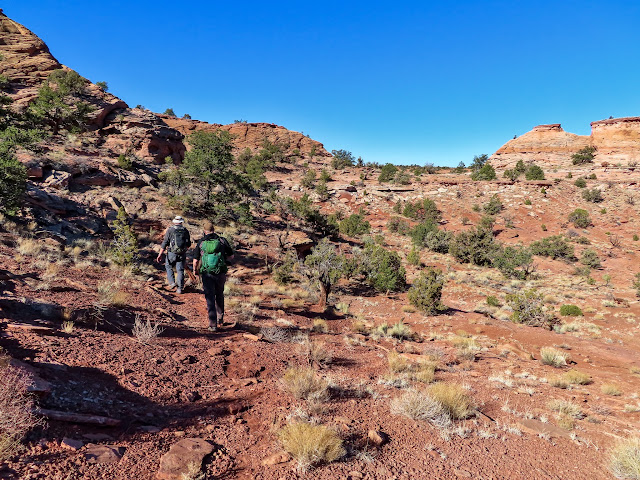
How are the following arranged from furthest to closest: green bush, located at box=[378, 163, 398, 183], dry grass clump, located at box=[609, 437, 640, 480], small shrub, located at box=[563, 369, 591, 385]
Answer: green bush, located at box=[378, 163, 398, 183]
small shrub, located at box=[563, 369, 591, 385]
dry grass clump, located at box=[609, 437, 640, 480]

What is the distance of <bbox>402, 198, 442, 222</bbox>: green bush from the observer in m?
34.5

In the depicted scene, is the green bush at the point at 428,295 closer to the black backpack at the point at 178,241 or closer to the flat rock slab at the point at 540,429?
the flat rock slab at the point at 540,429

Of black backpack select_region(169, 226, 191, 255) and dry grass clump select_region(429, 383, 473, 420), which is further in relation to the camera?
black backpack select_region(169, 226, 191, 255)

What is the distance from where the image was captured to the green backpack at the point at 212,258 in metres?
5.59

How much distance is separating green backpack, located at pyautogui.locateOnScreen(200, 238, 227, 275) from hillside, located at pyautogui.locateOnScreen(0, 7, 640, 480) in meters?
1.15

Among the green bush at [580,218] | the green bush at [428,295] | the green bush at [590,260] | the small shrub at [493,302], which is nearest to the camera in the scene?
the green bush at [428,295]

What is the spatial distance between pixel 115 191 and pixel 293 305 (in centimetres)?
1238

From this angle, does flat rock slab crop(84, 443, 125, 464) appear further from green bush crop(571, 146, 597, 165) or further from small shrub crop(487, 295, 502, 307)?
green bush crop(571, 146, 597, 165)

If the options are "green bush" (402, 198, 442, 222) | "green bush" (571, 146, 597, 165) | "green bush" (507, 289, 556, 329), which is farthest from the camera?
"green bush" (571, 146, 597, 165)

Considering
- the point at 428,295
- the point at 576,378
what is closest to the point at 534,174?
the point at 428,295

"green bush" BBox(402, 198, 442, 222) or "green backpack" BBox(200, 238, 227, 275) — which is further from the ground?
"green bush" BBox(402, 198, 442, 222)

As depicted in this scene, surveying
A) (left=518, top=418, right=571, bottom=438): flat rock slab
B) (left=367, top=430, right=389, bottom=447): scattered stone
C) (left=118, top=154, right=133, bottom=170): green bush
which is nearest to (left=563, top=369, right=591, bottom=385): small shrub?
(left=518, top=418, right=571, bottom=438): flat rock slab

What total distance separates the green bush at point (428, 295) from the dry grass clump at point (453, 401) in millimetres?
8896

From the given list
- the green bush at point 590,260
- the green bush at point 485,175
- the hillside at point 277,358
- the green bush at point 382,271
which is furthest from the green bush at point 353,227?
the green bush at point 485,175
